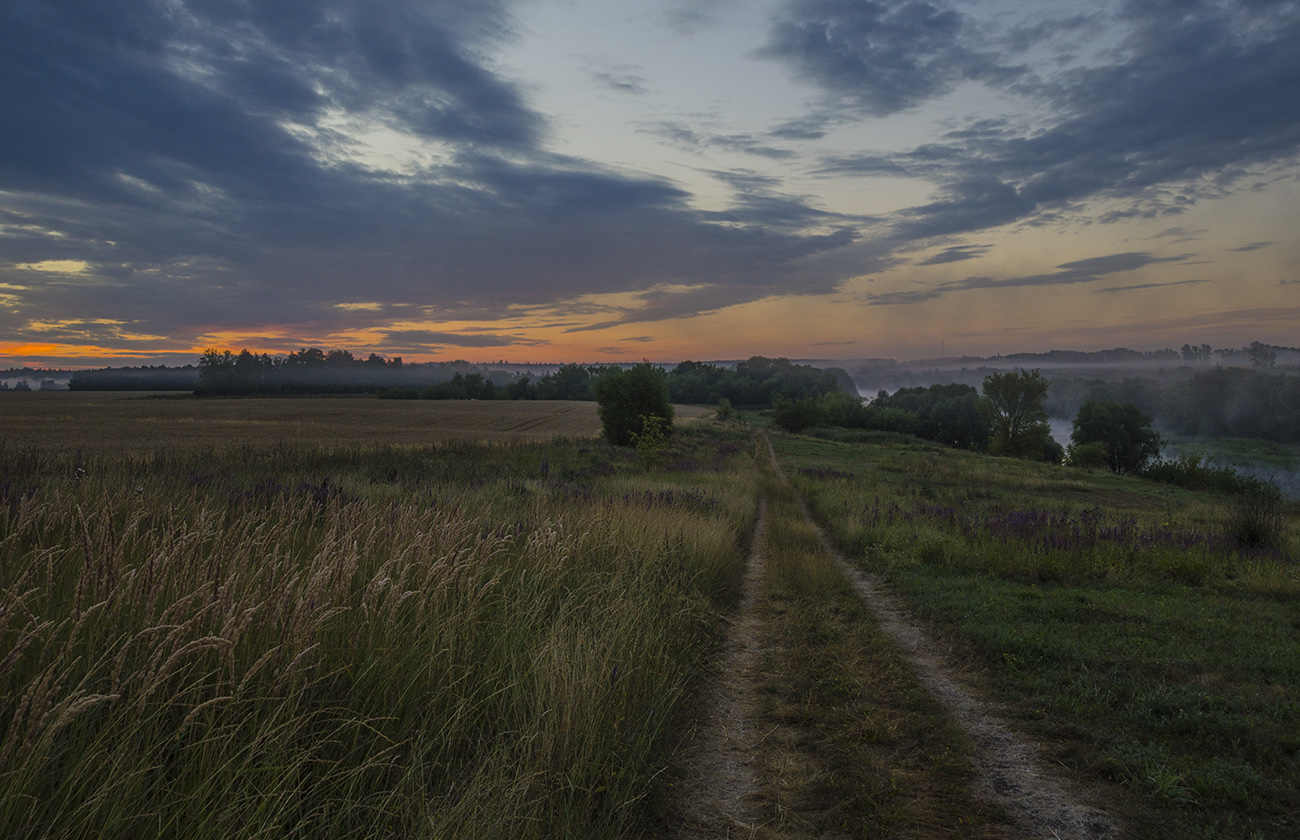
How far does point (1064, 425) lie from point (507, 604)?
17072 centimetres

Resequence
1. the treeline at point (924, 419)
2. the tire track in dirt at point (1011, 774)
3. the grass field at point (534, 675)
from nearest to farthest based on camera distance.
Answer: the grass field at point (534, 675) < the tire track in dirt at point (1011, 774) < the treeline at point (924, 419)

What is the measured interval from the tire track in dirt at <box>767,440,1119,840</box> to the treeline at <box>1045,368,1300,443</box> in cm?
10739

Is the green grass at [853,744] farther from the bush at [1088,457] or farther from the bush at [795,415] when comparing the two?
the bush at [795,415]

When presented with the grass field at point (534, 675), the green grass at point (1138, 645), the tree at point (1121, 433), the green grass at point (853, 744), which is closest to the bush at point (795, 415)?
the tree at point (1121, 433)

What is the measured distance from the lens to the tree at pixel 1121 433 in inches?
3263

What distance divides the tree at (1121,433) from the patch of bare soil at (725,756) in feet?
317

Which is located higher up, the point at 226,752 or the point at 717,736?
the point at 226,752

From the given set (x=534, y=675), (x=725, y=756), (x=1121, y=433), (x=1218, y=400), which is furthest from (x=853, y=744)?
(x=1218, y=400)

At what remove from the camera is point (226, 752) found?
2.66m

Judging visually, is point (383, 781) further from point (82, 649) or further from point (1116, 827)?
point (1116, 827)

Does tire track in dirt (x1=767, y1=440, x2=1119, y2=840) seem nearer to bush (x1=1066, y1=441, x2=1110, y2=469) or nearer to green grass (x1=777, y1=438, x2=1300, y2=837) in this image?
green grass (x1=777, y1=438, x2=1300, y2=837)

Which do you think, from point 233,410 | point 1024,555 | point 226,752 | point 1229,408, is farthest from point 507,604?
point 1229,408

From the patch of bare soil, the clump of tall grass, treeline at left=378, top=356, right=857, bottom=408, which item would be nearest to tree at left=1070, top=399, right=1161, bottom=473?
treeline at left=378, top=356, right=857, bottom=408

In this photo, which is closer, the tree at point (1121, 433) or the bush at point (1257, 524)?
the bush at point (1257, 524)
